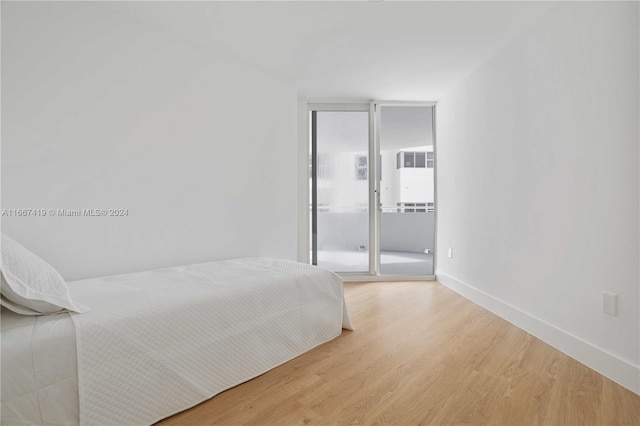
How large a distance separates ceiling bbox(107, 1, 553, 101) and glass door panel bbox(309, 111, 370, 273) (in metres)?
0.81

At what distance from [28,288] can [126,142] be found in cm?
129

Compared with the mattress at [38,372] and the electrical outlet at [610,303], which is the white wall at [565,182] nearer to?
the electrical outlet at [610,303]

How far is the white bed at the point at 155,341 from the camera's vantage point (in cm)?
119

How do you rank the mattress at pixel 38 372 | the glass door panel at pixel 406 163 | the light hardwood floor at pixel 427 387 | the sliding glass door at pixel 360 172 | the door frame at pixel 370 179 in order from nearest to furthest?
the mattress at pixel 38 372
the light hardwood floor at pixel 427 387
the door frame at pixel 370 179
the sliding glass door at pixel 360 172
the glass door panel at pixel 406 163

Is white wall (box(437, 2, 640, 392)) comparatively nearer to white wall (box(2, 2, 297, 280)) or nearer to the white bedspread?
the white bedspread

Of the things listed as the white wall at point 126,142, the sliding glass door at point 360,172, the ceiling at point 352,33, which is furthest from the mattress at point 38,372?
the sliding glass door at point 360,172

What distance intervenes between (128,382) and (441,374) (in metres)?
1.48

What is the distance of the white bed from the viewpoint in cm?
119

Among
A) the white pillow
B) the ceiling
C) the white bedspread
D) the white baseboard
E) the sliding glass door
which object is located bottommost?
the white baseboard

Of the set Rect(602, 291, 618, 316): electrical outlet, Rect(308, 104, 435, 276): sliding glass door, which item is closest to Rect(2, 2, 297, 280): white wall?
Rect(308, 104, 435, 276): sliding glass door

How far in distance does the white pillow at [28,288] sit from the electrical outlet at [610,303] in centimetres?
253

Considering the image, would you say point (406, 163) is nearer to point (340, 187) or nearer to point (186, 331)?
point (340, 187)

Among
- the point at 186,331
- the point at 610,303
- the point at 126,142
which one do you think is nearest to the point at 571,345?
the point at 610,303

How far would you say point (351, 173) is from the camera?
13.8 ft
